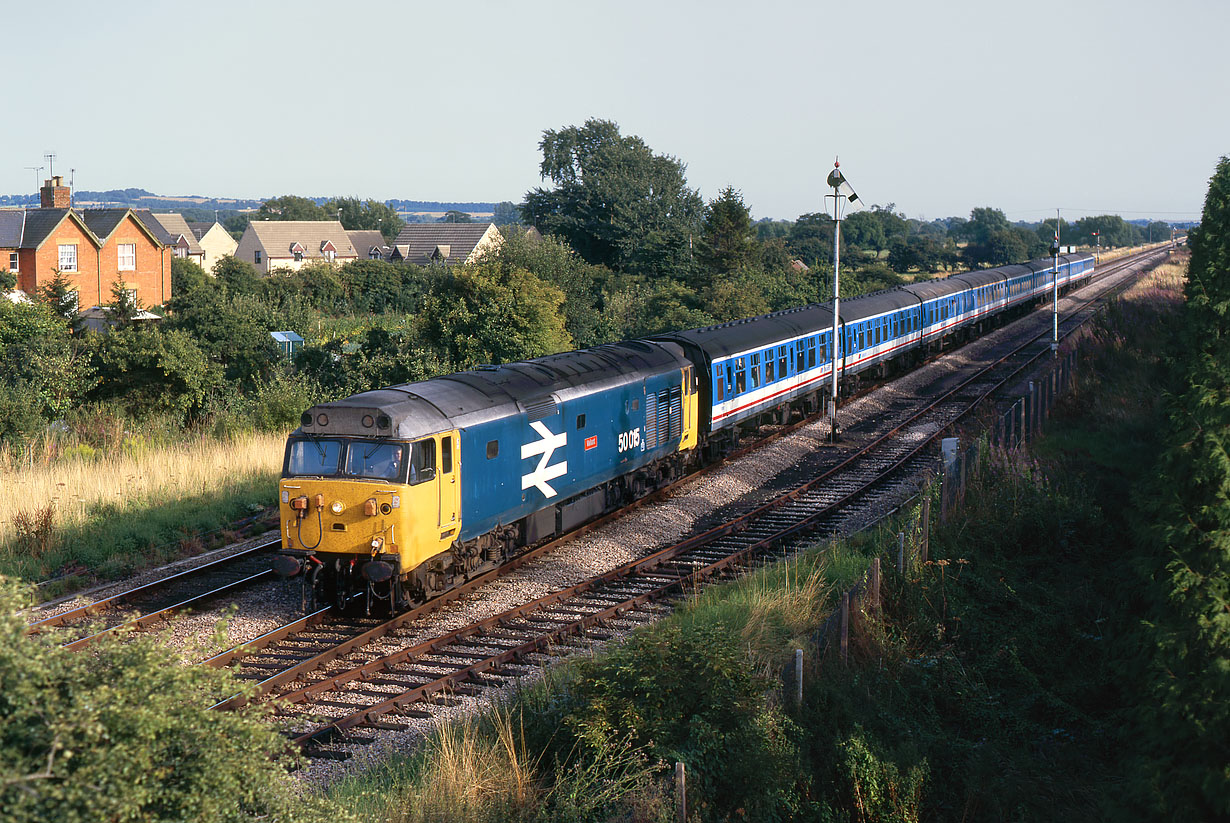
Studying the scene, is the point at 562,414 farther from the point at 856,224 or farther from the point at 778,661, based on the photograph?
the point at 856,224

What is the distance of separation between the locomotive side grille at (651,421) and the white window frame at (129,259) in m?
50.4

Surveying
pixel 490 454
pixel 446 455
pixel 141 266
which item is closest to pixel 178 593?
pixel 446 455

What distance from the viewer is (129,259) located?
62125 mm

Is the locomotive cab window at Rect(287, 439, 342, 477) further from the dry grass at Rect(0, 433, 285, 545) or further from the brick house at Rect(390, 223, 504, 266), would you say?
the brick house at Rect(390, 223, 504, 266)

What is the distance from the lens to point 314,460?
1398 centimetres

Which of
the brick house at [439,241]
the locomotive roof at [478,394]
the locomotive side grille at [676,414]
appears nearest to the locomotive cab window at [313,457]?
the locomotive roof at [478,394]

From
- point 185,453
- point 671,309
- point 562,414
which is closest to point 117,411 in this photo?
point 185,453

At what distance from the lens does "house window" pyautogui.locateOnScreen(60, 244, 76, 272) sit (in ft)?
190

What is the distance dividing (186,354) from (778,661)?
22.0m

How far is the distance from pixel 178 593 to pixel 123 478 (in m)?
6.03

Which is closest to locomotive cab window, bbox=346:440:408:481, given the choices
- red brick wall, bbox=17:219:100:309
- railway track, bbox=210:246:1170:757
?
railway track, bbox=210:246:1170:757

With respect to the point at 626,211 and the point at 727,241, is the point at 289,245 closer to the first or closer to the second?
the point at 626,211

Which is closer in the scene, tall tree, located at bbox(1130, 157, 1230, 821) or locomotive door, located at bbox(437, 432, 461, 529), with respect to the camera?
tall tree, located at bbox(1130, 157, 1230, 821)

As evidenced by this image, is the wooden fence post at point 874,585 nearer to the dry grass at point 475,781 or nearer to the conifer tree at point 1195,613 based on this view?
the conifer tree at point 1195,613
